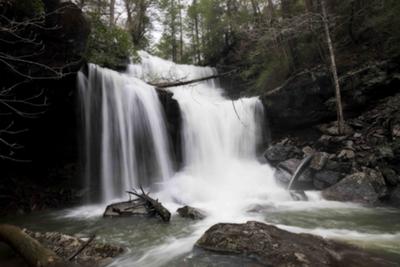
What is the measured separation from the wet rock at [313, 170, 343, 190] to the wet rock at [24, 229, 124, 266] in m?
6.47

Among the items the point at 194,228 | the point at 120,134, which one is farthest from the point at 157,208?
the point at 120,134

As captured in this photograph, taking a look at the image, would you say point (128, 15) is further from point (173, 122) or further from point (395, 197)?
point (395, 197)

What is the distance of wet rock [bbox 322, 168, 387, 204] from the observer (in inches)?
287

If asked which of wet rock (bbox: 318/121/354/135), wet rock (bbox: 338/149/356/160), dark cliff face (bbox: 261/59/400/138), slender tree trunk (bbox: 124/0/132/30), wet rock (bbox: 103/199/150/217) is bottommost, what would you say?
wet rock (bbox: 103/199/150/217)

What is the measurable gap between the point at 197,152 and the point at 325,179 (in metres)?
5.49

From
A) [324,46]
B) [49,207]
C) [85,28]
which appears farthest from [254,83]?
[49,207]

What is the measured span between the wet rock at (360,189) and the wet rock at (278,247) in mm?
3924

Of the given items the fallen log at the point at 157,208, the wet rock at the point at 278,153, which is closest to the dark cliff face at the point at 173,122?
the wet rock at the point at 278,153

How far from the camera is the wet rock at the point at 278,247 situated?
3.42 metres

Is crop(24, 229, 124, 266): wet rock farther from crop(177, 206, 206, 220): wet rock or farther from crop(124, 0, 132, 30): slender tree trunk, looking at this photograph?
crop(124, 0, 132, 30): slender tree trunk

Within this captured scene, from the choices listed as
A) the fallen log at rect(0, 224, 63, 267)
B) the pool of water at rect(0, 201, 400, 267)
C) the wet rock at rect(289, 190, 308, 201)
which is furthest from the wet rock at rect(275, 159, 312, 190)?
the fallen log at rect(0, 224, 63, 267)

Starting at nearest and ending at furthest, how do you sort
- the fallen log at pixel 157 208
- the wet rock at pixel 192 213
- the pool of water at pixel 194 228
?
the pool of water at pixel 194 228 < the fallen log at pixel 157 208 < the wet rock at pixel 192 213

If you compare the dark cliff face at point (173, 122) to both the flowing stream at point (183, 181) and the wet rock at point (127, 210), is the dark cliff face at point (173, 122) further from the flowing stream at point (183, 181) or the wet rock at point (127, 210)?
the wet rock at point (127, 210)

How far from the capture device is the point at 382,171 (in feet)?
25.3
